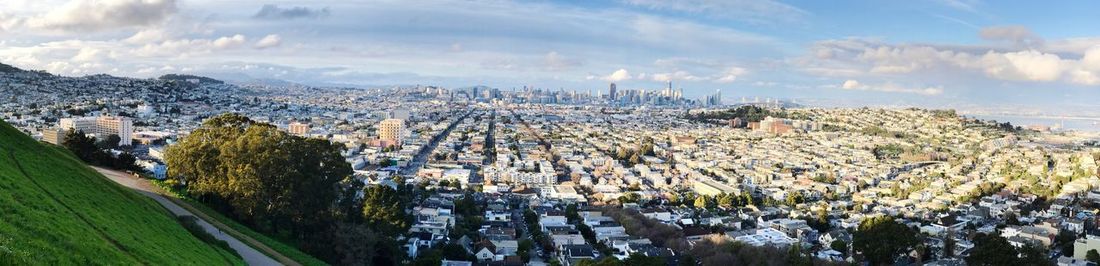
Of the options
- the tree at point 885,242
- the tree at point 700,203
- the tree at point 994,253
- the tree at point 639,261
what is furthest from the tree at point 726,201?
the tree at point 639,261

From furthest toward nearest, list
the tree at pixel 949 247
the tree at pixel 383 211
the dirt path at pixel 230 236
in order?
1. the tree at pixel 949 247
2. the tree at pixel 383 211
3. the dirt path at pixel 230 236

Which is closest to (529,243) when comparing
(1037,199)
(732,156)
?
(1037,199)

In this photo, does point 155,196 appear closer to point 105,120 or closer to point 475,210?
point 475,210

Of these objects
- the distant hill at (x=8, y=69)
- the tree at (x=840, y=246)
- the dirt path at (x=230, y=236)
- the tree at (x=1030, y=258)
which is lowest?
the tree at (x=840, y=246)

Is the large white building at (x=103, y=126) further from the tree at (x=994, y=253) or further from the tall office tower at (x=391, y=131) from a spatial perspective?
the tree at (x=994, y=253)

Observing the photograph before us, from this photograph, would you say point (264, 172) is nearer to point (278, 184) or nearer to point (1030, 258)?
point (278, 184)

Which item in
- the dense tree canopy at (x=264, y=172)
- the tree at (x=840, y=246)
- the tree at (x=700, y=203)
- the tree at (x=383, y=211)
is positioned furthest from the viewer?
the tree at (x=700, y=203)

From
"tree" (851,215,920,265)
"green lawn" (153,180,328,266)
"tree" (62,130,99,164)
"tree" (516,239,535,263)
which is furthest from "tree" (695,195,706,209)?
"tree" (62,130,99,164)

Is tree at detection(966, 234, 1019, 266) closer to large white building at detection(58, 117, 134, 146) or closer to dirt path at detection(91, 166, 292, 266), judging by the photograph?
dirt path at detection(91, 166, 292, 266)
